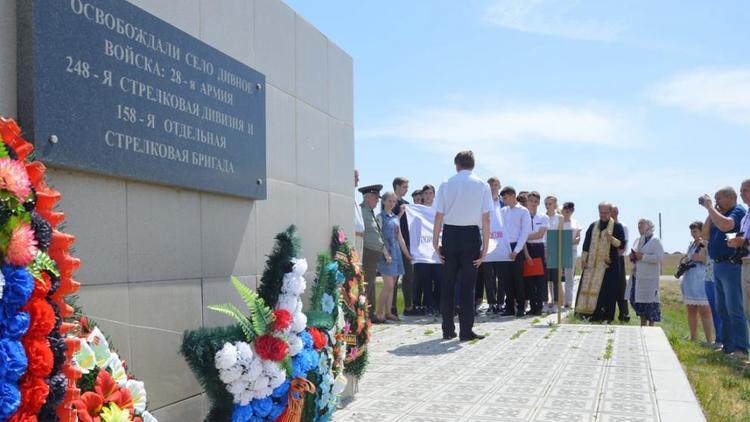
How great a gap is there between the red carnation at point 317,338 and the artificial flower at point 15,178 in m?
1.88

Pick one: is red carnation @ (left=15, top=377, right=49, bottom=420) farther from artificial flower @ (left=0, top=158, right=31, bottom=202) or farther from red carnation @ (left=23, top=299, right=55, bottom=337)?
artificial flower @ (left=0, top=158, right=31, bottom=202)

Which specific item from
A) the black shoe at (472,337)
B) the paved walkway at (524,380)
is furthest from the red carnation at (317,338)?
the black shoe at (472,337)

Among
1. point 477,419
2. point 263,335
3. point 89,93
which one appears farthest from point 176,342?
point 477,419

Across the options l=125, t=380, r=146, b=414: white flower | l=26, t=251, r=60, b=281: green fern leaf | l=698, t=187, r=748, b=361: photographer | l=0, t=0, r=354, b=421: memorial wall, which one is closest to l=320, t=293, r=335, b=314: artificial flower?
l=0, t=0, r=354, b=421: memorial wall

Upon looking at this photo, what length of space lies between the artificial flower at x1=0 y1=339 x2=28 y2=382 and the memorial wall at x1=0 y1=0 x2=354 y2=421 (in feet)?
2.38

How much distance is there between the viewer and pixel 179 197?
3.02 meters

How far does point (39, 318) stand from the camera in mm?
1770

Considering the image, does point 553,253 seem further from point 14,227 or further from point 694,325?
point 14,227

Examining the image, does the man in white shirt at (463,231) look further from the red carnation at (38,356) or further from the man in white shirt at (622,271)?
the red carnation at (38,356)

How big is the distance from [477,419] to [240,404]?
1.57 meters

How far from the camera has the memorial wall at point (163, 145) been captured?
89.7 inches

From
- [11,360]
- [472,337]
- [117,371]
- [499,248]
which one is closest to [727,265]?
[472,337]

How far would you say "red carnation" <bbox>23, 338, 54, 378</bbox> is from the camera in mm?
1746

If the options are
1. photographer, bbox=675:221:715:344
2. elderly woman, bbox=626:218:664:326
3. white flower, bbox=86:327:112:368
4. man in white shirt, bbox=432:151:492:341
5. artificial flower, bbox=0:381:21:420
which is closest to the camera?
artificial flower, bbox=0:381:21:420
